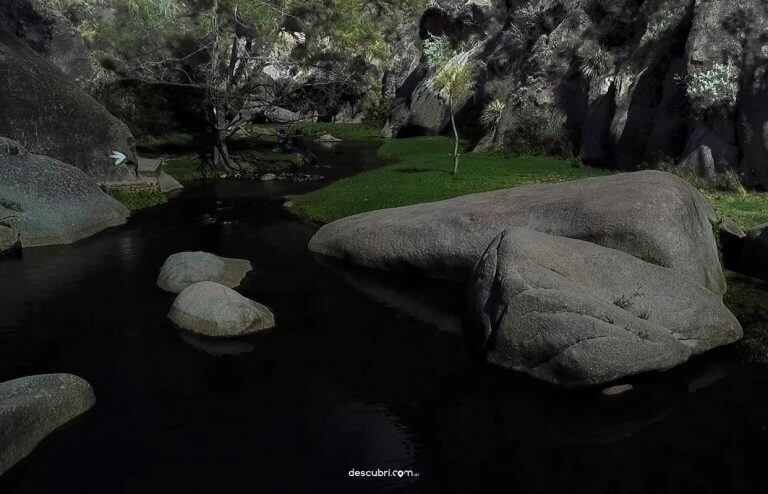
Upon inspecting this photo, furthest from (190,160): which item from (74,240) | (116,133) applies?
(74,240)

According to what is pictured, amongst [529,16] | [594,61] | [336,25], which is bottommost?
[594,61]

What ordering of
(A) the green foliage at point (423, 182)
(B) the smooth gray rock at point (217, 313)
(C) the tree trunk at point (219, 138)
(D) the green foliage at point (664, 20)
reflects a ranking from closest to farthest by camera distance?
1. (B) the smooth gray rock at point (217, 313)
2. (A) the green foliage at point (423, 182)
3. (D) the green foliage at point (664, 20)
4. (C) the tree trunk at point (219, 138)

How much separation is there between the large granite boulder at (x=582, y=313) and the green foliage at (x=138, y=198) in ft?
63.5

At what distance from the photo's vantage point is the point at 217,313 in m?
15.0

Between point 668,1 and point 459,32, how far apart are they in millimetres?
33226

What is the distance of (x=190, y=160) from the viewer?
42000 millimetres

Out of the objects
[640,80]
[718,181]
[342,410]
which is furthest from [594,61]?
[342,410]

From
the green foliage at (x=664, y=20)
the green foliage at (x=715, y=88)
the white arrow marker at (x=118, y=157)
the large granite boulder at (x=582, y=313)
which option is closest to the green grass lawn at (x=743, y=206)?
the green foliage at (x=715, y=88)

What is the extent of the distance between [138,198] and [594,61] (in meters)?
27.3

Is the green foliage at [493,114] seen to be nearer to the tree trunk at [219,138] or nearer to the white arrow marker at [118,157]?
the tree trunk at [219,138]

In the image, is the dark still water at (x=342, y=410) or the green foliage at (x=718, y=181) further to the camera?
the green foliage at (x=718, y=181)

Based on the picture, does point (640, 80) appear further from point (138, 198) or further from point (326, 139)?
point (326, 139)

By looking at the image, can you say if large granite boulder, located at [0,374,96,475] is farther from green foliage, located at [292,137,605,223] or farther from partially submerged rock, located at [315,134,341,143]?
partially submerged rock, located at [315,134,341,143]

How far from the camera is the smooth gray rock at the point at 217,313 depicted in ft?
49.0
